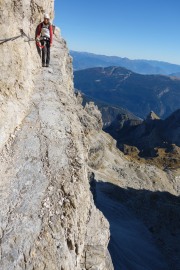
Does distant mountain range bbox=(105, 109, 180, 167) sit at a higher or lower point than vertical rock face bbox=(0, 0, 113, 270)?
lower

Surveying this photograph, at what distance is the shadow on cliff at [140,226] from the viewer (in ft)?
155

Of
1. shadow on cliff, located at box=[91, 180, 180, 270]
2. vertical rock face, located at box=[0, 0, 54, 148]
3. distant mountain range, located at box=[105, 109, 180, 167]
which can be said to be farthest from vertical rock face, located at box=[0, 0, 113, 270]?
distant mountain range, located at box=[105, 109, 180, 167]

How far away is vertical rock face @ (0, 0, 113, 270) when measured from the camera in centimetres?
1591

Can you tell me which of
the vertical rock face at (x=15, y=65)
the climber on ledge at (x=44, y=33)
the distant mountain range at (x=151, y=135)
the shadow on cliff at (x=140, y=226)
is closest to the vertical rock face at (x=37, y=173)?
the vertical rock face at (x=15, y=65)

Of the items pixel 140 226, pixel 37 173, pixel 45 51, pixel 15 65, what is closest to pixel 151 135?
pixel 140 226

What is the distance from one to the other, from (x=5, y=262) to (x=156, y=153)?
366ft

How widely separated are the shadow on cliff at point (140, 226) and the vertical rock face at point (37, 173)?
18921 millimetres

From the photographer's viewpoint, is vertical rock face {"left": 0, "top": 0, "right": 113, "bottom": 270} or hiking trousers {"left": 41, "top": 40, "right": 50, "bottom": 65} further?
hiking trousers {"left": 41, "top": 40, "right": 50, "bottom": 65}

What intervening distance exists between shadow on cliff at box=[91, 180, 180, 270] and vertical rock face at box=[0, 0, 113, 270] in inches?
745

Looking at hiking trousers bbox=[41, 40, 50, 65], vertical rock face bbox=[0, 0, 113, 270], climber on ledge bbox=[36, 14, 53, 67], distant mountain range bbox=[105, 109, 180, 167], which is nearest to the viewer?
vertical rock face bbox=[0, 0, 113, 270]

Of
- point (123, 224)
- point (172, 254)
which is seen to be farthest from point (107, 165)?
point (172, 254)

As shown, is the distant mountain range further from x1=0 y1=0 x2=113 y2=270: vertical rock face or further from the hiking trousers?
x1=0 y1=0 x2=113 y2=270: vertical rock face

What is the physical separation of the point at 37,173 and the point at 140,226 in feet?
155

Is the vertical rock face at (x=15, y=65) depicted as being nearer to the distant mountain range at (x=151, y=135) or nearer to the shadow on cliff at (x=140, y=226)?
the shadow on cliff at (x=140, y=226)
